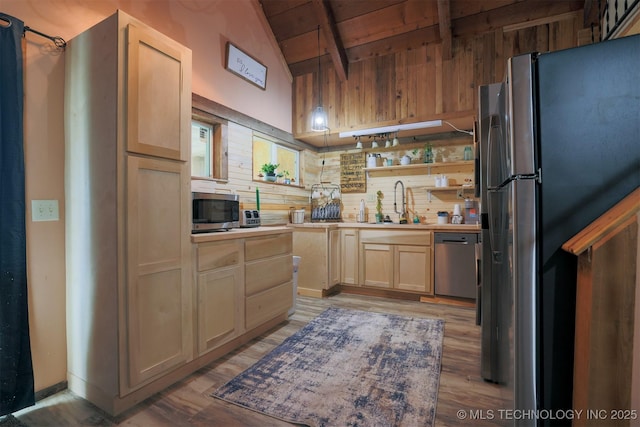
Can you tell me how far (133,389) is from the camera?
1.65 meters

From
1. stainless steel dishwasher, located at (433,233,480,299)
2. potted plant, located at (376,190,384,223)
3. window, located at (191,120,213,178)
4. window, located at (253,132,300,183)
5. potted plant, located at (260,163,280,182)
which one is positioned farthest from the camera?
potted plant, located at (376,190,384,223)

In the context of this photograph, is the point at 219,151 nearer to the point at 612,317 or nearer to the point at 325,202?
the point at 325,202

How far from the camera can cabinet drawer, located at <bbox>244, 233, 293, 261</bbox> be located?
247 cm

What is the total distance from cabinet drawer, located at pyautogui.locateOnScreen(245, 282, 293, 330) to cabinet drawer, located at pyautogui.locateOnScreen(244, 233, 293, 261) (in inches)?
12.9

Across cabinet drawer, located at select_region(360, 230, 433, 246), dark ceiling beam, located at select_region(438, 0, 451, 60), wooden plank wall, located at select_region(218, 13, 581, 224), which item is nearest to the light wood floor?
cabinet drawer, located at select_region(360, 230, 433, 246)

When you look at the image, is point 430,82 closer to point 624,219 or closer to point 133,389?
point 624,219

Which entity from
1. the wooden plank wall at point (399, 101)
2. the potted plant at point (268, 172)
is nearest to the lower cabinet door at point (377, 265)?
the wooden plank wall at point (399, 101)

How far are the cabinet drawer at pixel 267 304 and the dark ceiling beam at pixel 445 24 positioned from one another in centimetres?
322

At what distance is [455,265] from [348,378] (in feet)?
6.88

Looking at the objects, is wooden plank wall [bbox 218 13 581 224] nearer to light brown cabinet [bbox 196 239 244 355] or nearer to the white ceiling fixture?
the white ceiling fixture

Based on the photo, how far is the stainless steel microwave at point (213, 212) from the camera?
218 cm

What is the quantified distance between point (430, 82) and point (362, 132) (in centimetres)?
102

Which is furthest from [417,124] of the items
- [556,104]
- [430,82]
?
[556,104]

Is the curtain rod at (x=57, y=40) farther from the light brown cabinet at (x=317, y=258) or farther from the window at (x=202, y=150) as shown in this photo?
the light brown cabinet at (x=317, y=258)
